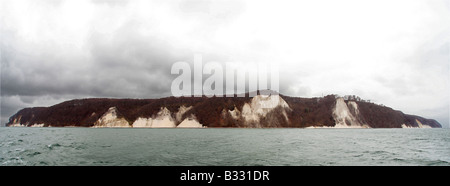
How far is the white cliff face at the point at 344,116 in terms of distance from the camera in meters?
166

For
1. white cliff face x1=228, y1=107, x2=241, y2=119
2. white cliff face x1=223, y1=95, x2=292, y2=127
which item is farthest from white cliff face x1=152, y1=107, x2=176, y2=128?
white cliff face x1=228, y1=107, x2=241, y2=119

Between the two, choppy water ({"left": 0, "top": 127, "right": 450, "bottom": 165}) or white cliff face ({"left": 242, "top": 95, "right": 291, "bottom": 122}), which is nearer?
choppy water ({"left": 0, "top": 127, "right": 450, "bottom": 165})

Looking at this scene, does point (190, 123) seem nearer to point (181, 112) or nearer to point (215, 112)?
point (181, 112)

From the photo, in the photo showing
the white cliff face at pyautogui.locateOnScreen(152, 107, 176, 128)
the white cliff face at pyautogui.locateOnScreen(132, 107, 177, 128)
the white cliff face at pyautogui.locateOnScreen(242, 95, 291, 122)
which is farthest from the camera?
the white cliff face at pyautogui.locateOnScreen(132, 107, 177, 128)

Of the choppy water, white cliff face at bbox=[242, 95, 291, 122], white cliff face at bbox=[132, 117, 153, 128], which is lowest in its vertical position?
white cliff face at bbox=[132, 117, 153, 128]

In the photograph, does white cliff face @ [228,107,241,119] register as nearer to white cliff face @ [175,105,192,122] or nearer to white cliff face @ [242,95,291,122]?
white cliff face @ [242,95,291,122]

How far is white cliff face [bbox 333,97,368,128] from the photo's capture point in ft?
546

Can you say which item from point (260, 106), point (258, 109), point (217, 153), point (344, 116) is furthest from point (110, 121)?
point (217, 153)

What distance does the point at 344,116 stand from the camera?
167 m

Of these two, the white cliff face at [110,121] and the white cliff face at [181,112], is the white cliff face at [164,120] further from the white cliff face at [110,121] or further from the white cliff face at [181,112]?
the white cliff face at [110,121]
